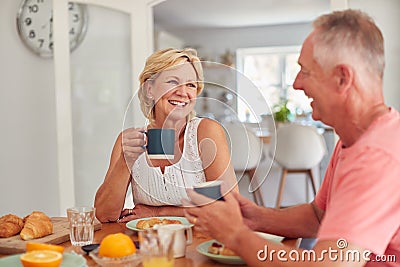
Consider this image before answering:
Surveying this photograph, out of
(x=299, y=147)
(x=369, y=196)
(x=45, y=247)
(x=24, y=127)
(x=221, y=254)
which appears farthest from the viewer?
(x=299, y=147)

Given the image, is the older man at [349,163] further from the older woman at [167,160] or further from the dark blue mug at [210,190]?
the older woman at [167,160]

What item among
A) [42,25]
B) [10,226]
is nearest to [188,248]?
[10,226]

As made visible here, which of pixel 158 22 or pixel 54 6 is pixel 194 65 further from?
pixel 158 22

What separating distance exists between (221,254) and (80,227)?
1.42ft

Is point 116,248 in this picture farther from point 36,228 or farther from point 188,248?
point 36,228

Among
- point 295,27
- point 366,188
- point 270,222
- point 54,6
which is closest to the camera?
point 366,188

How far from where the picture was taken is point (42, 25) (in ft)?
12.8

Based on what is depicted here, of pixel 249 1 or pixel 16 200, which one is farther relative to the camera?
pixel 249 1

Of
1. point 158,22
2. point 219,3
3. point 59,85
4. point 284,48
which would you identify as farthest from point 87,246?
point 284,48

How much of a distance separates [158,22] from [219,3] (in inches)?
62.9

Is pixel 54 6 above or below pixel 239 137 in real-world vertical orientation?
above

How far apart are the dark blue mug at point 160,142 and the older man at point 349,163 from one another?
317 mm

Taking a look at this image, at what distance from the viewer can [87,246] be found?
1.50 m

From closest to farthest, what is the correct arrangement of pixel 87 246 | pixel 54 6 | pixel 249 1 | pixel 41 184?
pixel 87 246, pixel 54 6, pixel 41 184, pixel 249 1
